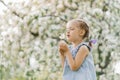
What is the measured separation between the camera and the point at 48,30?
518cm

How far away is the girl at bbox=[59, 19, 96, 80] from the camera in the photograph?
257 centimetres

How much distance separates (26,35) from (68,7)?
58cm

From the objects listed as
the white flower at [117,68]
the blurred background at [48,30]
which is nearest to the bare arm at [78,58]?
the blurred background at [48,30]

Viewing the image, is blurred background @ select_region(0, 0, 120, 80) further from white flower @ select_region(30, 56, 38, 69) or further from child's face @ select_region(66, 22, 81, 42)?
child's face @ select_region(66, 22, 81, 42)

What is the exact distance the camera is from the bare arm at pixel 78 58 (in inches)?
101

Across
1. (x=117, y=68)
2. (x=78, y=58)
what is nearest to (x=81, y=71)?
(x=78, y=58)

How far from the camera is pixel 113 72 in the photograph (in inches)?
217

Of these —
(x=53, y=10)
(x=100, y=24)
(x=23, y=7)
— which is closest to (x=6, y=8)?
(x=23, y=7)

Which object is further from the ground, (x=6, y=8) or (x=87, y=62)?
(x=87, y=62)

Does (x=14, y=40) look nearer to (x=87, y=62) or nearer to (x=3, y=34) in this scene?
(x=3, y=34)

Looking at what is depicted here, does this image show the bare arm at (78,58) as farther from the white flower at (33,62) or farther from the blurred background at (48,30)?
the white flower at (33,62)

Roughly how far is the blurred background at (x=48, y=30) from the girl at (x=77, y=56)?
233 cm

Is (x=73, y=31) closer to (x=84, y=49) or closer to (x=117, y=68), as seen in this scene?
(x=84, y=49)

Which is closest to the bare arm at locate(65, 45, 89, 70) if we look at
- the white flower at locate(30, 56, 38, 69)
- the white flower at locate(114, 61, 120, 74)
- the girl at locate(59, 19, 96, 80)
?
the girl at locate(59, 19, 96, 80)
